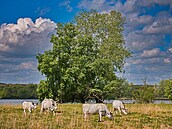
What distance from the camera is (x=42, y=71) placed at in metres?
42.5

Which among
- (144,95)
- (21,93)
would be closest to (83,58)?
(144,95)

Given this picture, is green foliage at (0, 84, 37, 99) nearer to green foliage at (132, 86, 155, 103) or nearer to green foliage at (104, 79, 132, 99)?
green foliage at (132, 86, 155, 103)

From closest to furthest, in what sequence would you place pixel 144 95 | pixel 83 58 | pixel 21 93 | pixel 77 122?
1. pixel 77 122
2. pixel 83 58
3. pixel 144 95
4. pixel 21 93

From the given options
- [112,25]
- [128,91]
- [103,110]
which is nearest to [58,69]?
[112,25]

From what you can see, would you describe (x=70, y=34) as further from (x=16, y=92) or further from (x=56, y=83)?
(x=16, y=92)

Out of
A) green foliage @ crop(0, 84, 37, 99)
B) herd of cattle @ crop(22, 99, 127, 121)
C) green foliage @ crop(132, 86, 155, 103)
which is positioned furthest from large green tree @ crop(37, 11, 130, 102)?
green foliage @ crop(0, 84, 37, 99)

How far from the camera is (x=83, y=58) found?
43562 mm

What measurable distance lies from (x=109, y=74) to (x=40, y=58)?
10.9m

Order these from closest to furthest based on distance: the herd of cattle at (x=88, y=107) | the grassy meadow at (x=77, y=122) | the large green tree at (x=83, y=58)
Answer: the grassy meadow at (x=77, y=122)
the herd of cattle at (x=88, y=107)
the large green tree at (x=83, y=58)

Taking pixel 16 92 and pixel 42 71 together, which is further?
pixel 16 92

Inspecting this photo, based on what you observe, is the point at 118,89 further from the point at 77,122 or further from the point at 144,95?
the point at 77,122

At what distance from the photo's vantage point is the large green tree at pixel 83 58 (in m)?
42.6

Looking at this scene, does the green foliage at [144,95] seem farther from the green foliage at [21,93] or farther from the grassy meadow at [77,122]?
the green foliage at [21,93]

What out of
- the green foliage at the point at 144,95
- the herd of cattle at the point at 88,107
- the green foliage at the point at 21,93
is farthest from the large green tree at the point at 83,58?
the green foliage at the point at 21,93
